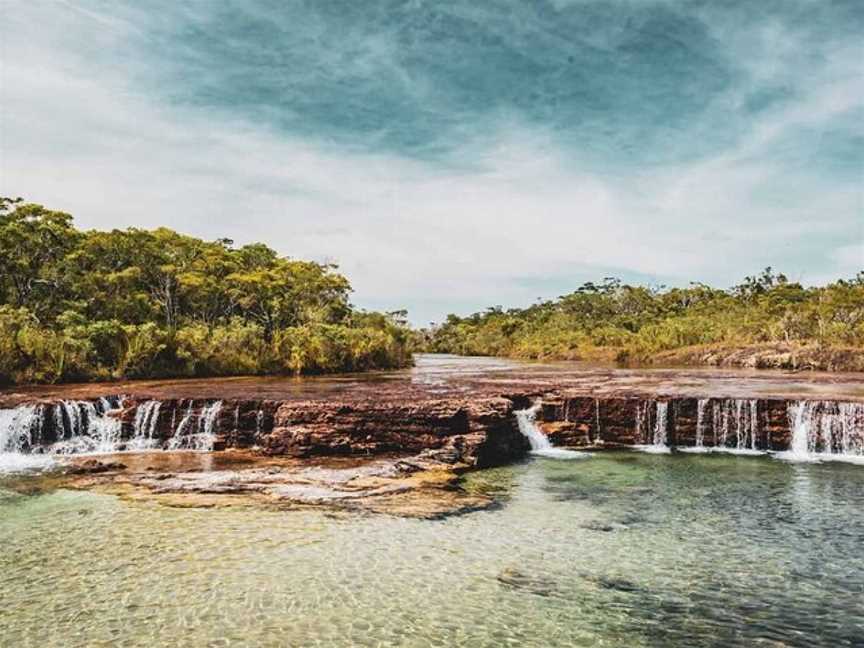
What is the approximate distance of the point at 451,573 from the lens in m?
8.04

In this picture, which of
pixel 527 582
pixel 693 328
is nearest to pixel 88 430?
pixel 527 582

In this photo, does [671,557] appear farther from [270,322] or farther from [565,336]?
[565,336]

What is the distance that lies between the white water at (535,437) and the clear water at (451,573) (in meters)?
4.64

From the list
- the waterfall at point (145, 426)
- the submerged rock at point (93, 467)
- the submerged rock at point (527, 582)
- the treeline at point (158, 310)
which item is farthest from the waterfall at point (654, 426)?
the treeline at point (158, 310)

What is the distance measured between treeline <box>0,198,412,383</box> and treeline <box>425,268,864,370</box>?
21.6m

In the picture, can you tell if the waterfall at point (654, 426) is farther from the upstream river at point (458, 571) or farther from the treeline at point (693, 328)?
the treeline at point (693, 328)

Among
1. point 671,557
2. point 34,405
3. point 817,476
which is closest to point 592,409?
point 817,476

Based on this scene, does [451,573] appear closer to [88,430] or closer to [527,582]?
[527,582]

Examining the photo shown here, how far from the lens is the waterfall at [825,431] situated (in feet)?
52.3

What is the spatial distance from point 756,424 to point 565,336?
48753mm

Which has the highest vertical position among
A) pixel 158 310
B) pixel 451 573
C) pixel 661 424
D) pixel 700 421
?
pixel 158 310

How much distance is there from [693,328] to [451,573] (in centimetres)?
5100

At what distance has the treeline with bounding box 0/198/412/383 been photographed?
27562 mm

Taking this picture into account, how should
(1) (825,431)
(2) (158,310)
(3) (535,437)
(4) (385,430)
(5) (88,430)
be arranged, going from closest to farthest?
(4) (385,430) < (1) (825,431) < (3) (535,437) < (5) (88,430) < (2) (158,310)
